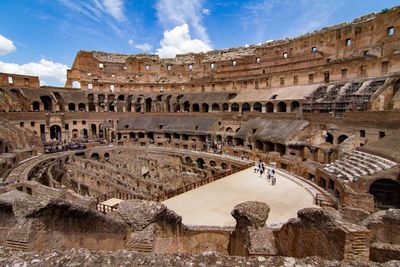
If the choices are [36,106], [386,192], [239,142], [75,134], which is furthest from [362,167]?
[36,106]

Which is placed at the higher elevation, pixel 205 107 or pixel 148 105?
pixel 148 105

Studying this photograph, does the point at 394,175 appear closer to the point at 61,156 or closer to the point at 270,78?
the point at 270,78

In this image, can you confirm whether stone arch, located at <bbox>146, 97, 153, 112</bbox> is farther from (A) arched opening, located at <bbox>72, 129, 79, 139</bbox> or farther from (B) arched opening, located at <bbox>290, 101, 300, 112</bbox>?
(B) arched opening, located at <bbox>290, 101, 300, 112</bbox>

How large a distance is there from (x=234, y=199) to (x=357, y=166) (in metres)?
8.57

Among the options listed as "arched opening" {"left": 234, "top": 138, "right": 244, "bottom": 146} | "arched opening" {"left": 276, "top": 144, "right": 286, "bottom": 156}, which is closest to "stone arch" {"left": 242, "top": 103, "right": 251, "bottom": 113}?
"arched opening" {"left": 234, "top": 138, "right": 244, "bottom": 146}

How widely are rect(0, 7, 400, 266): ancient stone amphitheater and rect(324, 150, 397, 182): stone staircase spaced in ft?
Result: 0.43

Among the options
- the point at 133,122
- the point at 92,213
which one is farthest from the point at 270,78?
the point at 92,213

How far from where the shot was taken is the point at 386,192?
12.6m

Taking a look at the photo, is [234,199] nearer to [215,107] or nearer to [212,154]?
[212,154]

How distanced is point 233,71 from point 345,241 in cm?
4187

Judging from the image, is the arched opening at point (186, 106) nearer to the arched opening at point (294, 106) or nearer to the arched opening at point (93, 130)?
the arched opening at point (93, 130)

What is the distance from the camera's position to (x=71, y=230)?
217 inches

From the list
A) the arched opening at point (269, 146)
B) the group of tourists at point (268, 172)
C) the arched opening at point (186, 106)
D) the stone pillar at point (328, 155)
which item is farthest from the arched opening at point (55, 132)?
the stone pillar at point (328, 155)

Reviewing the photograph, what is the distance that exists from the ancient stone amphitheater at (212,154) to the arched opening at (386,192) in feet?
0.26
